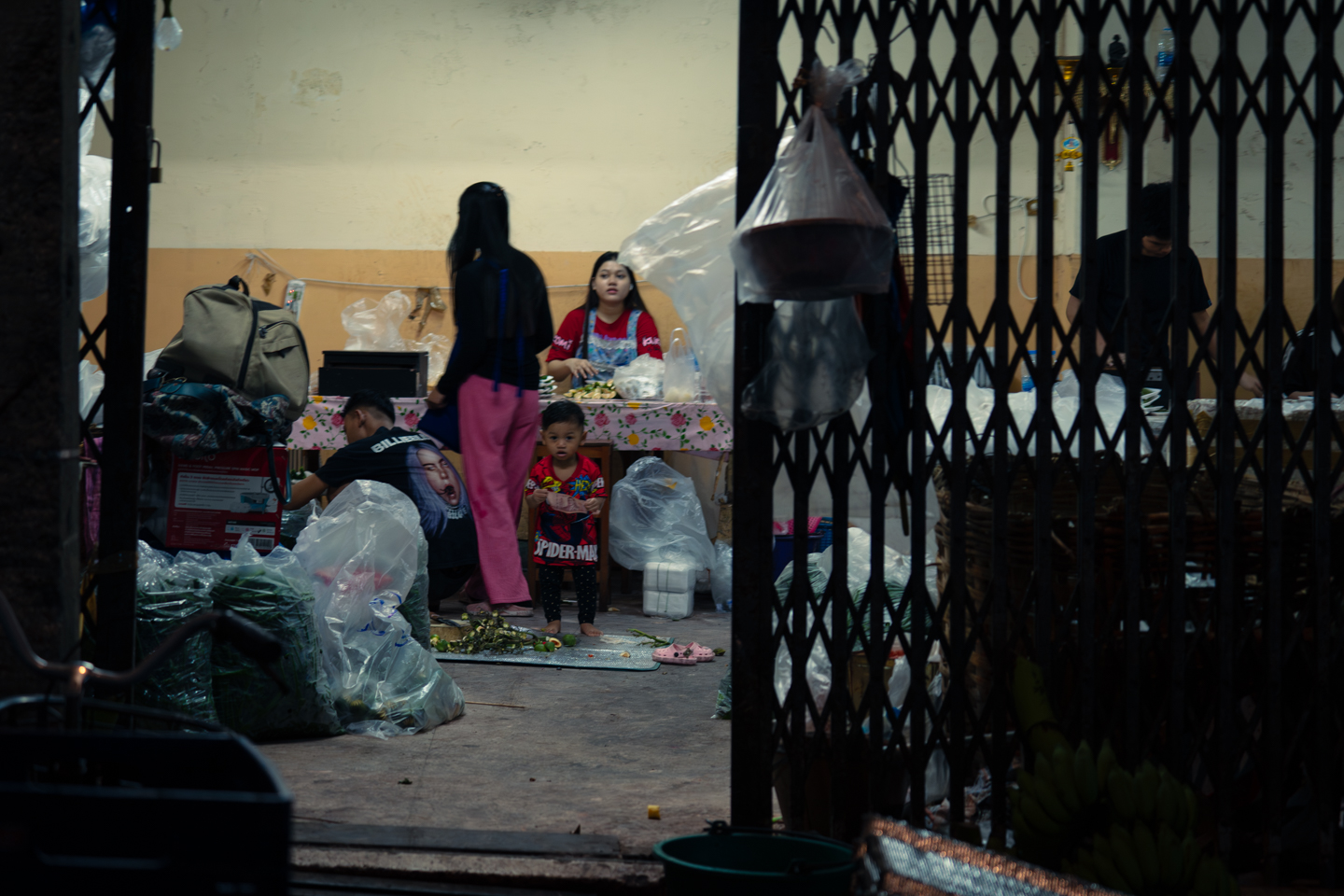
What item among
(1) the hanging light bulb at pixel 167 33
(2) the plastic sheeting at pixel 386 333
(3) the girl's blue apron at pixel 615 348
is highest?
(1) the hanging light bulb at pixel 167 33

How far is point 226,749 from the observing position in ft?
4.80

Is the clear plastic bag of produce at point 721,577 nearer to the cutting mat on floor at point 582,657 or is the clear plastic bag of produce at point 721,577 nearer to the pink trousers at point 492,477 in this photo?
the cutting mat on floor at point 582,657

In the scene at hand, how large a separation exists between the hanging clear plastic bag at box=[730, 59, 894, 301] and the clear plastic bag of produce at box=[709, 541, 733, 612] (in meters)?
4.11

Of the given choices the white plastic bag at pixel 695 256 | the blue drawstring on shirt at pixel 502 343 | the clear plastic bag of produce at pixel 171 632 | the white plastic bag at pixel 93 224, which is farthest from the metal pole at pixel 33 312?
the blue drawstring on shirt at pixel 502 343

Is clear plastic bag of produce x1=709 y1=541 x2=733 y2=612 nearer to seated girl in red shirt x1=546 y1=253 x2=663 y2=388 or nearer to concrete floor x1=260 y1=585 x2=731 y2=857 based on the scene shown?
seated girl in red shirt x1=546 y1=253 x2=663 y2=388

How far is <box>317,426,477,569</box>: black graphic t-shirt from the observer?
5301mm

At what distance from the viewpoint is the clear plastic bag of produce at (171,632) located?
3.29m

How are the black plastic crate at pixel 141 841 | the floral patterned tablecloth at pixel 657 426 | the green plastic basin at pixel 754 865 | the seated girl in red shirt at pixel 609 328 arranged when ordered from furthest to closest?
the seated girl in red shirt at pixel 609 328 < the floral patterned tablecloth at pixel 657 426 < the green plastic basin at pixel 754 865 < the black plastic crate at pixel 141 841

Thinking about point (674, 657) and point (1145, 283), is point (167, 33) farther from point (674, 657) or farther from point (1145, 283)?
point (674, 657)

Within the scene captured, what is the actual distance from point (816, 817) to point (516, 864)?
0.74 meters

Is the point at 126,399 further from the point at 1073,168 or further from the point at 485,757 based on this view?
the point at 1073,168

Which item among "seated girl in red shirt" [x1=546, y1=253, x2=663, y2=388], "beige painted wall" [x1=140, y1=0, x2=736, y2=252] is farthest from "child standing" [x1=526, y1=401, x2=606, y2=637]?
"beige painted wall" [x1=140, y1=0, x2=736, y2=252]

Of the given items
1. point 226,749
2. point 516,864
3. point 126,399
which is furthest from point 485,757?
point 226,749

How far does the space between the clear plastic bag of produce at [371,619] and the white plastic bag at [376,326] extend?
414 cm
